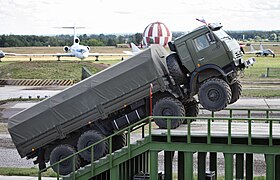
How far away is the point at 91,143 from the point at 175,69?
318cm

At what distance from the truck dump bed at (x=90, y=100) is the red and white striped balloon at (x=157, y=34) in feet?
263

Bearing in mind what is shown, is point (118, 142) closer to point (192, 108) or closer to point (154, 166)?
point (192, 108)

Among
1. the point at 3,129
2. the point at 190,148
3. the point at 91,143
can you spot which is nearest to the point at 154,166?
the point at 190,148

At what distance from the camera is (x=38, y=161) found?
20.2m

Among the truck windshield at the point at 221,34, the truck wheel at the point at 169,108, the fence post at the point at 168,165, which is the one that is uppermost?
the truck windshield at the point at 221,34

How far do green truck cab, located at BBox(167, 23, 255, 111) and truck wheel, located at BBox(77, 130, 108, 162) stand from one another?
2744mm

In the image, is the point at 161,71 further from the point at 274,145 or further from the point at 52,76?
the point at 52,76

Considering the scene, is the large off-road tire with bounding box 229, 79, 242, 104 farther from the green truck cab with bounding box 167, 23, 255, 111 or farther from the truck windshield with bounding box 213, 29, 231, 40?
the truck windshield with bounding box 213, 29, 231, 40

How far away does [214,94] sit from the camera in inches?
739

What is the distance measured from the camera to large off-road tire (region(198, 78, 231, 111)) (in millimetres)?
18688

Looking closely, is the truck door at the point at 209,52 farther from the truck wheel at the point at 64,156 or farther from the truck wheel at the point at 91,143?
the truck wheel at the point at 64,156

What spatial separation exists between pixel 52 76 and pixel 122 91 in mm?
49464

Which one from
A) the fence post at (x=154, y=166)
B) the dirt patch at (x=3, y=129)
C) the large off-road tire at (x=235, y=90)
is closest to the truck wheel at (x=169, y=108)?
the fence post at (x=154, y=166)

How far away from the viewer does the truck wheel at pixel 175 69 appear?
18.9m
